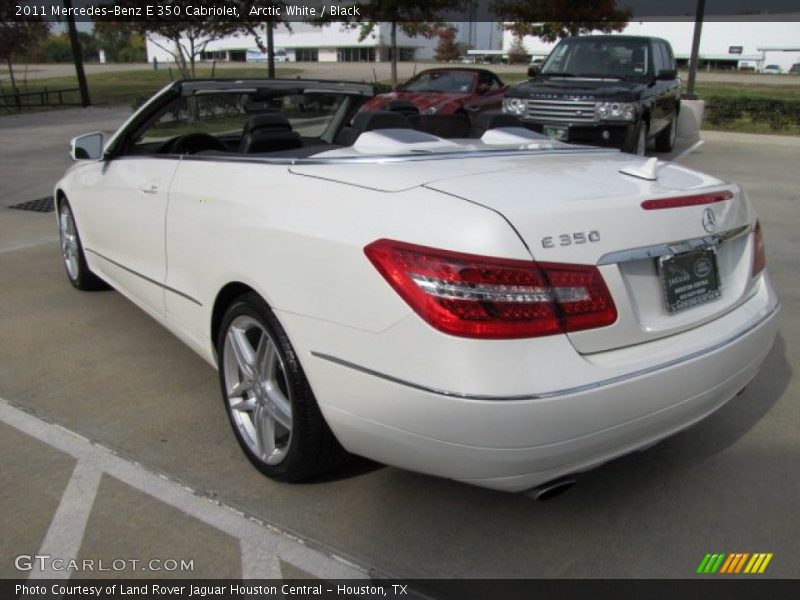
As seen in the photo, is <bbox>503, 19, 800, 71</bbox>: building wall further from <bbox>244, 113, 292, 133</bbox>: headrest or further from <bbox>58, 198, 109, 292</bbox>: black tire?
<bbox>244, 113, 292, 133</bbox>: headrest

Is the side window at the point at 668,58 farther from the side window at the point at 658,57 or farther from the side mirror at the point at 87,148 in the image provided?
the side mirror at the point at 87,148

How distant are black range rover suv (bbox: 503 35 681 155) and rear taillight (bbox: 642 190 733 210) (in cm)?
710

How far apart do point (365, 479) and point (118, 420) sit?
1292 millimetres

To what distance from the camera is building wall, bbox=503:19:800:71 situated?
82875 mm

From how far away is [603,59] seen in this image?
10.8 m

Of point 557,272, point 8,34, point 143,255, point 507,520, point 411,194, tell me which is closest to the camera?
point 557,272

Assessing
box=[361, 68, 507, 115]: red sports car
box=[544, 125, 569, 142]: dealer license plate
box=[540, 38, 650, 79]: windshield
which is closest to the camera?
box=[544, 125, 569, 142]: dealer license plate

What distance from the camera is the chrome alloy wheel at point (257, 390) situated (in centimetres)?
→ 286

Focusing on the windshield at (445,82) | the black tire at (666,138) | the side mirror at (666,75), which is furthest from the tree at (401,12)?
the side mirror at (666,75)

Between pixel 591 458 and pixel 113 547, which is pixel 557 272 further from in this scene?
pixel 113 547

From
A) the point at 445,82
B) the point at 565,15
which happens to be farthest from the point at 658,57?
the point at 565,15

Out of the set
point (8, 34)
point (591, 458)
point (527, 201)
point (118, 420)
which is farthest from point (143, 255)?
point (8, 34)

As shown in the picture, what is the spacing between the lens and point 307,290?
248 cm

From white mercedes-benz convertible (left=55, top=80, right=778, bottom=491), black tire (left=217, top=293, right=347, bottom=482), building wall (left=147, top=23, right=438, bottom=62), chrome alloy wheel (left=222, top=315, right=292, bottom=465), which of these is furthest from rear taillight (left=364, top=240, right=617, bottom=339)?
building wall (left=147, top=23, right=438, bottom=62)
